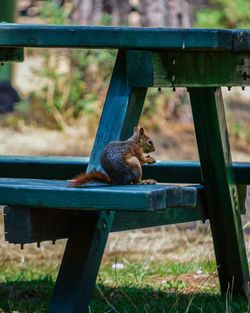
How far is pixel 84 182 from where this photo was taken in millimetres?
3426

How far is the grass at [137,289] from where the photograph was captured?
14.4 ft

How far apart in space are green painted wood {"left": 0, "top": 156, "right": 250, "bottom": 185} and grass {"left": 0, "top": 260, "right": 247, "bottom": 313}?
1.51 feet

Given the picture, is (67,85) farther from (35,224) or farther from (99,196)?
(99,196)

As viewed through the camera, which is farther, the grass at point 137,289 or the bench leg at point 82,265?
the grass at point 137,289

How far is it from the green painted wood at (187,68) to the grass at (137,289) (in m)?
0.83

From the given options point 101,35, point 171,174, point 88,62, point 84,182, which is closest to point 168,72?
point 101,35

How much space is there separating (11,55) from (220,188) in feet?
3.54

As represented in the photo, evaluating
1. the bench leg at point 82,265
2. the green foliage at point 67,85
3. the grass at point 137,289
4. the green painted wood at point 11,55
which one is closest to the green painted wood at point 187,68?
the bench leg at point 82,265

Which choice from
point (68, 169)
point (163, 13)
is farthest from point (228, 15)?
point (68, 169)

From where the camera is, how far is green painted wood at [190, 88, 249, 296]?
14.2ft

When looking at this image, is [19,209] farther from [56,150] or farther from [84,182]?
[56,150]

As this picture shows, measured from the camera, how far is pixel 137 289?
4.91 metres

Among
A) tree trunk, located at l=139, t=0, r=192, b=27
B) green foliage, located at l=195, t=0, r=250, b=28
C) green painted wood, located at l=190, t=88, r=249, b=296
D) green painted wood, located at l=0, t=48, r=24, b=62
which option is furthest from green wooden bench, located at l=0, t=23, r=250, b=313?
green foliage, located at l=195, t=0, r=250, b=28

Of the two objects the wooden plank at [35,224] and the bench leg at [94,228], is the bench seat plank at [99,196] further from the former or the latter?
the bench leg at [94,228]
